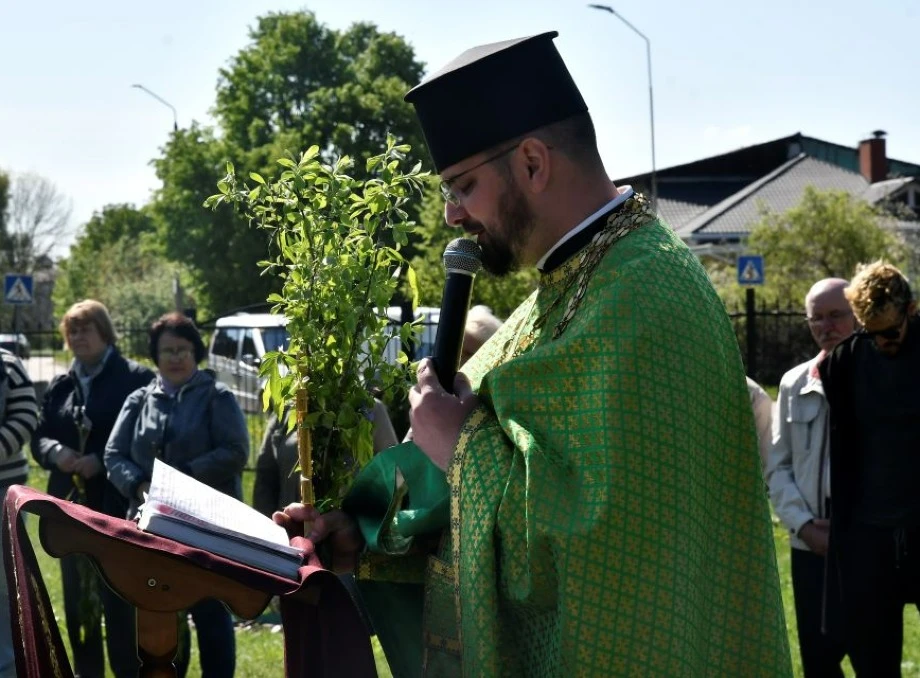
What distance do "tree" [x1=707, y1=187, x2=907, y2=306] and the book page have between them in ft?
85.0

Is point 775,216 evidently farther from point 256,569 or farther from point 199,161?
point 256,569

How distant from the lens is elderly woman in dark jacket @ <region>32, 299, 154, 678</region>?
6.28 meters

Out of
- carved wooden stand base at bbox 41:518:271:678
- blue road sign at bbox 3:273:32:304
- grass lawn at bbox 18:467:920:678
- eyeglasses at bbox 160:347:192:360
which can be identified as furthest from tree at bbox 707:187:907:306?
carved wooden stand base at bbox 41:518:271:678

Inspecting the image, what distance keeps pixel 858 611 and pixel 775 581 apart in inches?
110

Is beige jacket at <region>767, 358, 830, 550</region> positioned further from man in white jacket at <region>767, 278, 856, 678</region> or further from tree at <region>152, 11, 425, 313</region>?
tree at <region>152, 11, 425, 313</region>

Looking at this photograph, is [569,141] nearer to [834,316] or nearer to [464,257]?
[464,257]

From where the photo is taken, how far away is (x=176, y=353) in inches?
229

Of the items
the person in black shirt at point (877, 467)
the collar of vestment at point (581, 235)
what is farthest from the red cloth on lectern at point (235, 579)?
the person in black shirt at point (877, 467)

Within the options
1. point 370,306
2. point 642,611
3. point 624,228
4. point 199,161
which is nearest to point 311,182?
point 370,306

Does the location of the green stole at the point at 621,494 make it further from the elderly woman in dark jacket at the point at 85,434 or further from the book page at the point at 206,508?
the elderly woman in dark jacket at the point at 85,434

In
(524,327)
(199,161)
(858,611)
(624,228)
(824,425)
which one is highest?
(199,161)

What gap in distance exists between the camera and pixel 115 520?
95.3 inches

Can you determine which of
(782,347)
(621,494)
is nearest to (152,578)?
(621,494)

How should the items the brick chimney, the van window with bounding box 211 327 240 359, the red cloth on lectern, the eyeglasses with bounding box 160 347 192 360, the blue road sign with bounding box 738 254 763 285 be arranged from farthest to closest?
the brick chimney → the blue road sign with bounding box 738 254 763 285 → the van window with bounding box 211 327 240 359 → the eyeglasses with bounding box 160 347 192 360 → the red cloth on lectern
